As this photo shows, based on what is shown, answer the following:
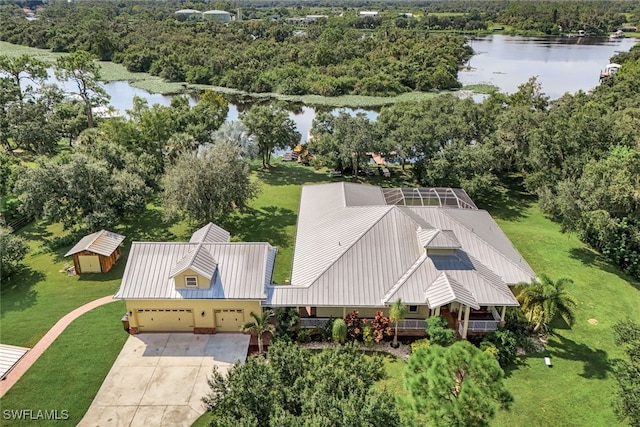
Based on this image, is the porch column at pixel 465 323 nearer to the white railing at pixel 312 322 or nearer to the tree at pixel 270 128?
the white railing at pixel 312 322

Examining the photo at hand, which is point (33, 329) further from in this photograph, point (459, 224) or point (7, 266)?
point (459, 224)

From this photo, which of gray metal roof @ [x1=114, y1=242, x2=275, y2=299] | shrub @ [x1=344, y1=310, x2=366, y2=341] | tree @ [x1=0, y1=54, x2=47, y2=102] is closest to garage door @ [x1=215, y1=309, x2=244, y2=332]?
gray metal roof @ [x1=114, y1=242, x2=275, y2=299]

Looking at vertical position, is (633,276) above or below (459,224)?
below

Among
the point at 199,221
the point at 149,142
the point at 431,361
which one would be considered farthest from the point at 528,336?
the point at 149,142

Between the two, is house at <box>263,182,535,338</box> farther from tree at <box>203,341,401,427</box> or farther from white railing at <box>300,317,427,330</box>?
tree at <box>203,341,401,427</box>

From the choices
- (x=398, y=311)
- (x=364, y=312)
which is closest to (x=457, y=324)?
(x=398, y=311)

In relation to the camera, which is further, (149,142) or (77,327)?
(149,142)

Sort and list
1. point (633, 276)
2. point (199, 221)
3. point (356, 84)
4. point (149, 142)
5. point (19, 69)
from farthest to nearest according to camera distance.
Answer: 1. point (356, 84)
2. point (19, 69)
3. point (149, 142)
4. point (199, 221)
5. point (633, 276)

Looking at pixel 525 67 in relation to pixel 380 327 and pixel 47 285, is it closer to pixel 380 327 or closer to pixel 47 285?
pixel 380 327
